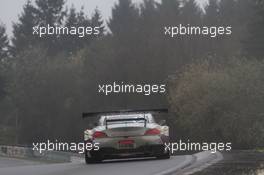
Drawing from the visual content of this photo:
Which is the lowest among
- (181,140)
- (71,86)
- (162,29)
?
(181,140)

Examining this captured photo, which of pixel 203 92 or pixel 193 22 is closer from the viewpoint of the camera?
pixel 193 22

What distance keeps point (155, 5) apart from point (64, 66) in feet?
11.4

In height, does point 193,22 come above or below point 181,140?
above

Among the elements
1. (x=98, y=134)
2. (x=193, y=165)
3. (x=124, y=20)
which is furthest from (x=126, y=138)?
(x=124, y=20)

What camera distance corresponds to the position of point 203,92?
18500 mm

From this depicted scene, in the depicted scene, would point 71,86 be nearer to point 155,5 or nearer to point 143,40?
point 143,40

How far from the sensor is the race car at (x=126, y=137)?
498 inches

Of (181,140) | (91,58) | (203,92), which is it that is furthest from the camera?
(203,92)

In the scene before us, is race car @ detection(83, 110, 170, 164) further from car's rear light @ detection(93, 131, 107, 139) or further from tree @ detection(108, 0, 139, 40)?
tree @ detection(108, 0, 139, 40)

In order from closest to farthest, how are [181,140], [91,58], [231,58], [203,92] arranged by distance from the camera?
[181,140]
[91,58]
[203,92]
[231,58]

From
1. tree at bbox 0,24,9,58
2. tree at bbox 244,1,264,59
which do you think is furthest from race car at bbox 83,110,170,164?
tree at bbox 244,1,264,59

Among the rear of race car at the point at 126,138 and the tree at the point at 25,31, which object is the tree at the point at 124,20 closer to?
the tree at the point at 25,31

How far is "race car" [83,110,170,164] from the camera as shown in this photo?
498 inches

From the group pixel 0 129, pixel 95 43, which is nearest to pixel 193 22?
pixel 95 43
